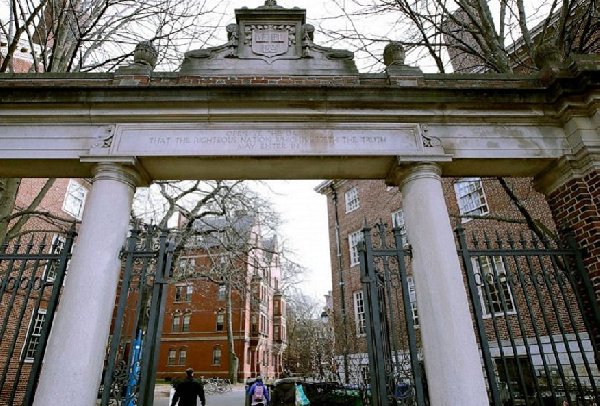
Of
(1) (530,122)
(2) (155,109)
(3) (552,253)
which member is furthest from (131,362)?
(1) (530,122)

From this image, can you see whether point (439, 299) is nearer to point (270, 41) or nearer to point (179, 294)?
point (270, 41)

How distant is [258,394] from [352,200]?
15.3m

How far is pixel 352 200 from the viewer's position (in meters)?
24.6

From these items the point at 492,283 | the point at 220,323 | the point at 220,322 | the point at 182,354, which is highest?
the point at 220,322

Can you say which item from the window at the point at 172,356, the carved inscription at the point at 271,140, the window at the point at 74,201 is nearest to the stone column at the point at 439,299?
the carved inscription at the point at 271,140

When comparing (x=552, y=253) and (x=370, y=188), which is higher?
(x=370, y=188)

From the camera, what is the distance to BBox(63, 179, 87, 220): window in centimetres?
2092

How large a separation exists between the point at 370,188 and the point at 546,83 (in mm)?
17589

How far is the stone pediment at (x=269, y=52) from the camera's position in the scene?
609 centimetres

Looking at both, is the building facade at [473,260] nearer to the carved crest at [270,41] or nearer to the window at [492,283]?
the window at [492,283]

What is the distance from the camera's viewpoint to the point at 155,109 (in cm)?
542

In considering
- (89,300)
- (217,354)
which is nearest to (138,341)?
(89,300)

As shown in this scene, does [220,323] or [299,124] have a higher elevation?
[220,323]

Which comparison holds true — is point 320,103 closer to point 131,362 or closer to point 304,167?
point 304,167
